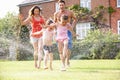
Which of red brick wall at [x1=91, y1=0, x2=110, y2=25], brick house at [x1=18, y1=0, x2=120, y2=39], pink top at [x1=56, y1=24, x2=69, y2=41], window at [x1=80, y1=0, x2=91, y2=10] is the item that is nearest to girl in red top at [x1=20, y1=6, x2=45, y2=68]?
pink top at [x1=56, y1=24, x2=69, y2=41]

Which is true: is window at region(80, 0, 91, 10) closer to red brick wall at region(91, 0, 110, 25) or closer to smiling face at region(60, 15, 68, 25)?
red brick wall at region(91, 0, 110, 25)

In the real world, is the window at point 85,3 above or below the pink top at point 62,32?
above

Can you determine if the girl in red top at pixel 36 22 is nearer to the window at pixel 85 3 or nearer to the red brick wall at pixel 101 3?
the red brick wall at pixel 101 3

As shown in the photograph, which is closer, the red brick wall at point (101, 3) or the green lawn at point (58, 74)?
the green lawn at point (58, 74)

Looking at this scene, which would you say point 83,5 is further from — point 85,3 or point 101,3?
point 101,3

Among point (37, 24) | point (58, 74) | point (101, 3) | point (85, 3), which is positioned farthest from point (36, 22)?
point (85, 3)

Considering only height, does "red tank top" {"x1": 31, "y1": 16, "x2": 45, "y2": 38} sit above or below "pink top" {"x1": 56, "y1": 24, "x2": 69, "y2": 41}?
above

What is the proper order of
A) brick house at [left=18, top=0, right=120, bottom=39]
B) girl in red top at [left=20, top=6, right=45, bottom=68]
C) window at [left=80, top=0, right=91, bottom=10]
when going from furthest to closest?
window at [left=80, top=0, right=91, bottom=10] < brick house at [left=18, top=0, right=120, bottom=39] < girl in red top at [left=20, top=6, right=45, bottom=68]

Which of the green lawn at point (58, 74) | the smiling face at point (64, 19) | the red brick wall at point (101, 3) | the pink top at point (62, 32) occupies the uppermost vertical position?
the red brick wall at point (101, 3)

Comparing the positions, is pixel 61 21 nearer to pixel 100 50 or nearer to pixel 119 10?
pixel 100 50

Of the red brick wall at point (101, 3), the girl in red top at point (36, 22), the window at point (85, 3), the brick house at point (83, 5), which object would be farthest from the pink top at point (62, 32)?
the window at point (85, 3)

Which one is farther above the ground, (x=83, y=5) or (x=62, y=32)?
(x=83, y=5)

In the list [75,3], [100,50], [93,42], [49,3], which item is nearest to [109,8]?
[75,3]

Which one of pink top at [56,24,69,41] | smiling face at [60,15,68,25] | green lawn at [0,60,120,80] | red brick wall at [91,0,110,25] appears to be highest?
red brick wall at [91,0,110,25]
